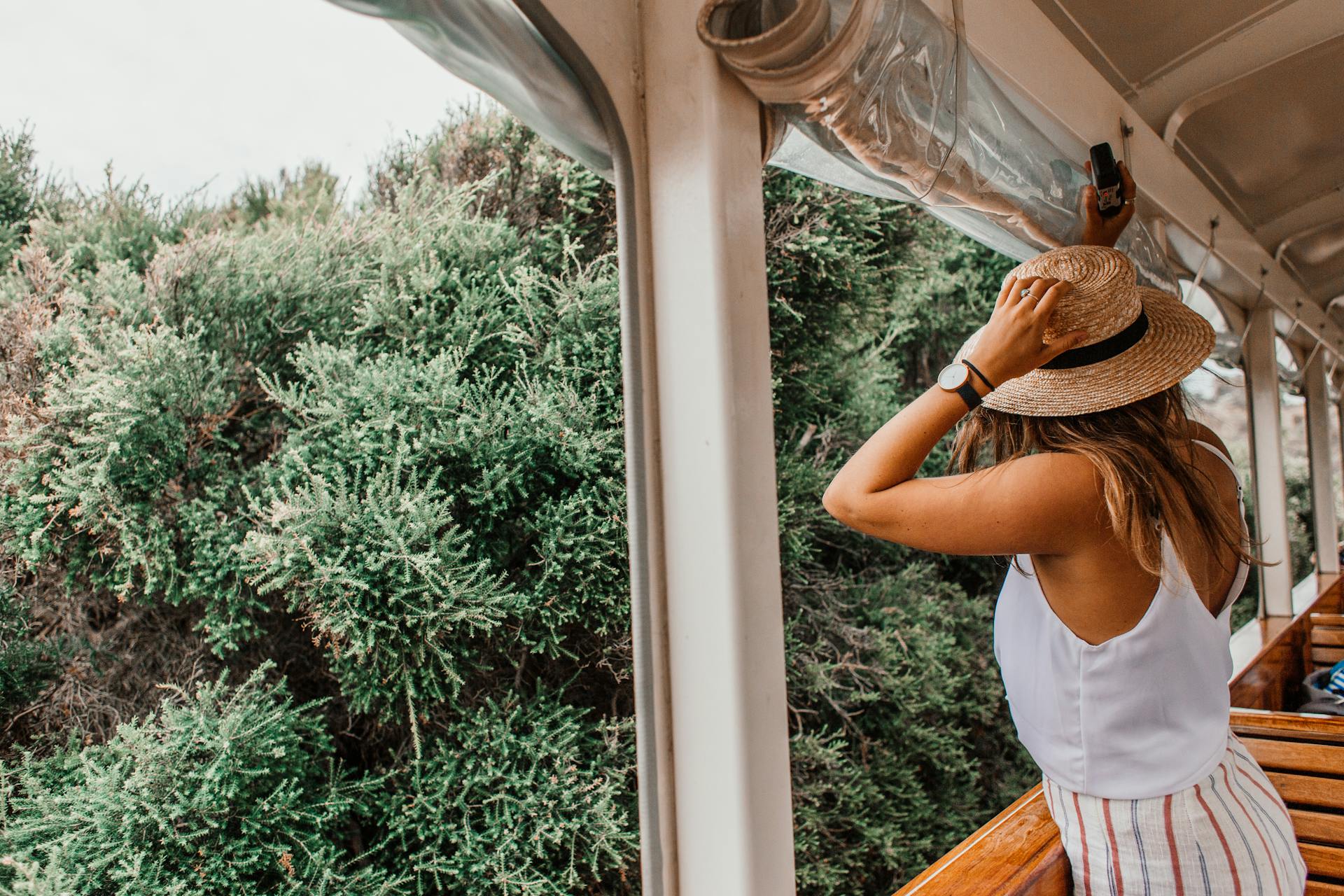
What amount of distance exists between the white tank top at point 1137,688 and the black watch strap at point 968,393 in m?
0.28

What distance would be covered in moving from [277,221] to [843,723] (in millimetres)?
3630

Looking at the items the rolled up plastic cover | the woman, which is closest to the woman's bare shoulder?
the woman

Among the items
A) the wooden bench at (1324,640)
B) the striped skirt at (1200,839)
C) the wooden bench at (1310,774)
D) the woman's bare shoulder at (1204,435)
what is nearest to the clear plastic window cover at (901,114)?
the woman's bare shoulder at (1204,435)

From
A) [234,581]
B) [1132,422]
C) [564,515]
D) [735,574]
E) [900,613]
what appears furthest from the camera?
[900,613]

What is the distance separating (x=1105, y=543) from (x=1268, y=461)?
4.18 metres

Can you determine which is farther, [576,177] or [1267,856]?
[576,177]

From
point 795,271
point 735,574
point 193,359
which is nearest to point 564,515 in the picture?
point 193,359

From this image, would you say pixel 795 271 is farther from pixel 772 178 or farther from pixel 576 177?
pixel 576 177

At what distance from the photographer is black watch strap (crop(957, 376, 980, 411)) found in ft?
3.05

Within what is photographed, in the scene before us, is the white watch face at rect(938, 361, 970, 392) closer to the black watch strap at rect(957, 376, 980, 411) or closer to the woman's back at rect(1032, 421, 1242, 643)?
the black watch strap at rect(957, 376, 980, 411)

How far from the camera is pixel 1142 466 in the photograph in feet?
3.06

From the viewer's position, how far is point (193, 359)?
2.69 metres

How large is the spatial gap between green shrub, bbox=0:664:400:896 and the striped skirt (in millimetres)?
2187

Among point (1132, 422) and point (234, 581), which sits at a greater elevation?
point (1132, 422)
